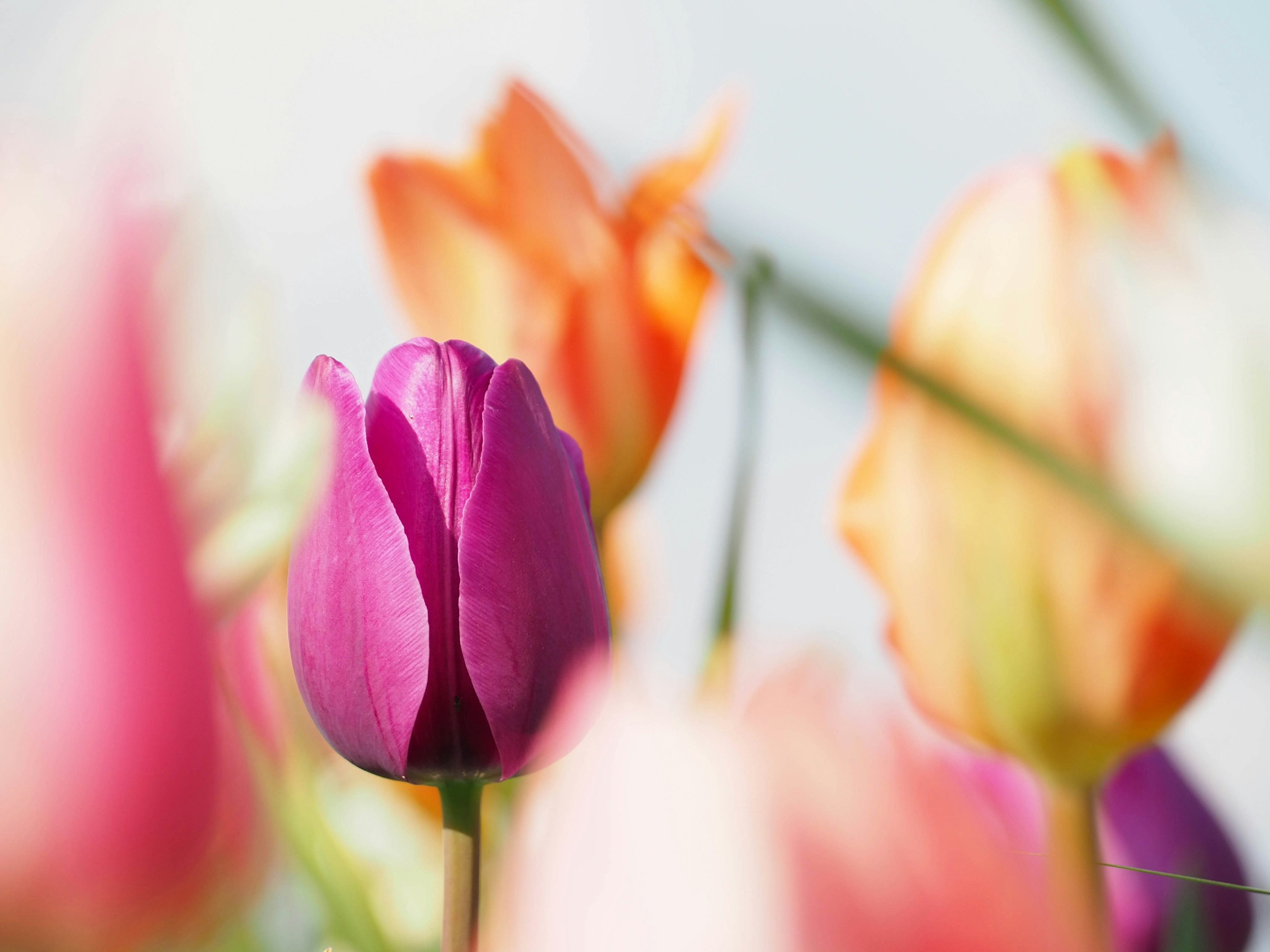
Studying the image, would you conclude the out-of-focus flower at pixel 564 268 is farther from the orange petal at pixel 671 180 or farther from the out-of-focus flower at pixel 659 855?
the out-of-focus flower at pixel 659 855

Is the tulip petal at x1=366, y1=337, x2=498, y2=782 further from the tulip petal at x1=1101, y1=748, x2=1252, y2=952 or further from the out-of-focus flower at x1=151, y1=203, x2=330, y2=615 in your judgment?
the tulip petal at x1=1101, y1=748, x2=1252, y2=952

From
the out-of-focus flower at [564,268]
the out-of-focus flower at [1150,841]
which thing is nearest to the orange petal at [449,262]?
the out-of-focus flower at [564,268]

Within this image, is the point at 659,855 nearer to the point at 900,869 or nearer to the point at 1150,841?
the point at 900,869

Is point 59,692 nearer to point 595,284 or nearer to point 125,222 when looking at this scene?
point 125,222

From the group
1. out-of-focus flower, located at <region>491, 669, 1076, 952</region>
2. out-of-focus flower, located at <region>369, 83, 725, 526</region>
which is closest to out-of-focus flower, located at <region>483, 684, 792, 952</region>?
out-of-focus flower, located at <region>491, 669, 1076, 952</region>

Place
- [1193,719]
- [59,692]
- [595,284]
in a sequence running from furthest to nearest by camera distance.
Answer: [1193,719]
[595,284]
[59,692]

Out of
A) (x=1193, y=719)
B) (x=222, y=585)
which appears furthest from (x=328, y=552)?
(x=1193, y=719)

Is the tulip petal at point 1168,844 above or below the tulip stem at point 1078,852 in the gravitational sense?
Result: below
